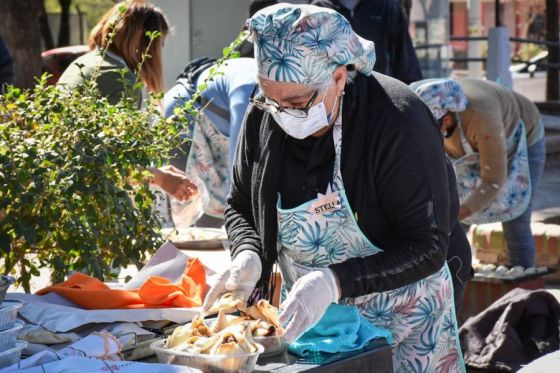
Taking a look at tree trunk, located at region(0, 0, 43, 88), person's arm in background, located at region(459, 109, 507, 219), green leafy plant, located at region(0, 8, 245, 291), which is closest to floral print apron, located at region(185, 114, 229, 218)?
person's arm in background, located at region(459, 109, 507, 219)

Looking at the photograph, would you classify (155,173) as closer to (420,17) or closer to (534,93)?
(420,17)

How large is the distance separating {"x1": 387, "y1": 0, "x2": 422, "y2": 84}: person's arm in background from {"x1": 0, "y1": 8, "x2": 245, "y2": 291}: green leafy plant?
298cm

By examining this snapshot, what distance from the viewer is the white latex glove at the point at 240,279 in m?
2.71

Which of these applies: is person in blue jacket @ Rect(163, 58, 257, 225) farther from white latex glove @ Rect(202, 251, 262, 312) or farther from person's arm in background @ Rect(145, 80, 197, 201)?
white latex glove @ Rect(202, 251, 262, 312)

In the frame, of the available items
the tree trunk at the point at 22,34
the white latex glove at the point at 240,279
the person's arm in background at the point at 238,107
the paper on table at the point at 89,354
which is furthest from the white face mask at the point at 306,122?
the tree trunk at the point at 22,34

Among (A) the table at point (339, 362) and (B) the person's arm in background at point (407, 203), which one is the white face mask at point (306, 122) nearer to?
(B) the person's arm in background at point (407, 203)

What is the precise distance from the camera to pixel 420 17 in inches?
440

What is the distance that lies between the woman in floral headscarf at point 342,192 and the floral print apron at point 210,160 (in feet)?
7.44

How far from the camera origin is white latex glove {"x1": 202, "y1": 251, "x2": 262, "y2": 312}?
2.71 meters

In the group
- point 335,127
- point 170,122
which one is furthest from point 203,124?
point 335,127

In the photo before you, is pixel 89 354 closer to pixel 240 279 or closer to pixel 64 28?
pixel 240 279

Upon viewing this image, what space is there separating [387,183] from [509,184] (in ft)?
11.1

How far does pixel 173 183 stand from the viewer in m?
4.05

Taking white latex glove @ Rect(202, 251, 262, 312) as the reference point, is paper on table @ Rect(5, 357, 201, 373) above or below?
below
